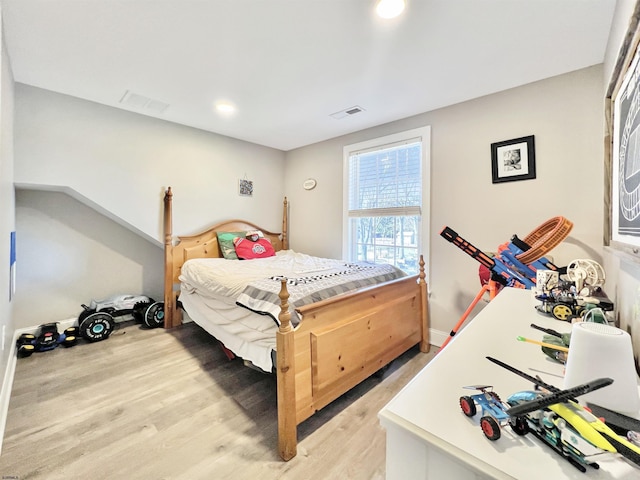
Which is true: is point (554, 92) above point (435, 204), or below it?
above

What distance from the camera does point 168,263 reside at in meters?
3.32

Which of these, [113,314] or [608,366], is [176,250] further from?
[608,366]

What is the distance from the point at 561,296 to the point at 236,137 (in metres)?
3.92

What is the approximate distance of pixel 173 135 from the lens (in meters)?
3.37

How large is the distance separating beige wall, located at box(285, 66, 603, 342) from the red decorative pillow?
6.49 feet

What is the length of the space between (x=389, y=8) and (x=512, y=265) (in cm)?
181

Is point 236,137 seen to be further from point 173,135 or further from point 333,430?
point 333,430

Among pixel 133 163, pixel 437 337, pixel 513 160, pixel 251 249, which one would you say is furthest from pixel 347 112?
pixel 437 337

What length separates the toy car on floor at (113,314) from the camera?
284 centimetres

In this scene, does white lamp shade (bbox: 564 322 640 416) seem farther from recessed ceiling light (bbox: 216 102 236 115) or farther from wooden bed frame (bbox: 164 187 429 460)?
recessed ceiling light (bbox: 216 102 236 115)

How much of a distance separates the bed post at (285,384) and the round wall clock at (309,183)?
2810 millimetres

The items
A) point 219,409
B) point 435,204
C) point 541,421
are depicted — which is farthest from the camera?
point 435,204

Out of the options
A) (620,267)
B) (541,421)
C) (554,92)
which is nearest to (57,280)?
(541,421)

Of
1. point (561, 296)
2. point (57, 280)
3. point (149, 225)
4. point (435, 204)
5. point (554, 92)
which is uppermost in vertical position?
point (554, 92)
